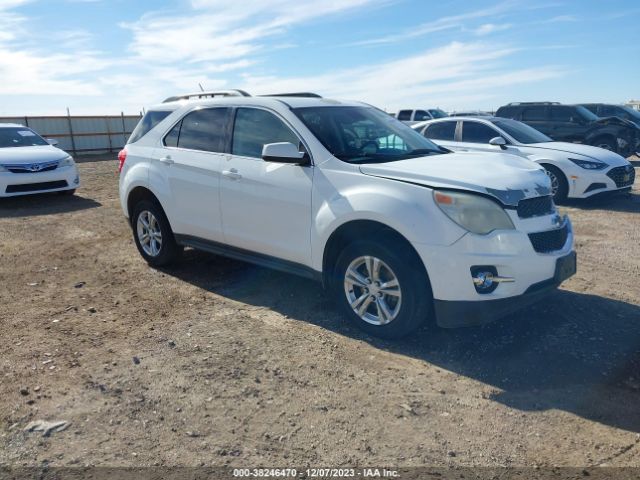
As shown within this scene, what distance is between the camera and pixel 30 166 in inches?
413

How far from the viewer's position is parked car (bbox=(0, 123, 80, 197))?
10.3 meters

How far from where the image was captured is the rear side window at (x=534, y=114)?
1483 centimetres

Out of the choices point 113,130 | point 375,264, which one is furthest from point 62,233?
point 113,130

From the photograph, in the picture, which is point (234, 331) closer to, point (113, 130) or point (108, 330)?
point (108, 330)

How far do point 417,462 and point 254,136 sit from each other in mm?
3188

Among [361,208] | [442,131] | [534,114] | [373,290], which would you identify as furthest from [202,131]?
[534,114]

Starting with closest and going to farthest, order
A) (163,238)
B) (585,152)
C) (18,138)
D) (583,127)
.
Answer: (163,238)
(585,152)
(18,138)
(583,127)

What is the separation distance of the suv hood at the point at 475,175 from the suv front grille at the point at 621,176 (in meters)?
5.67

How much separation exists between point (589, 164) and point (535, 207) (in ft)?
20.1

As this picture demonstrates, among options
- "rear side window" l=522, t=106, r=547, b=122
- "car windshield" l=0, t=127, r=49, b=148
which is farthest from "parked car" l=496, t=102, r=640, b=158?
"car windshield" l=0, t=127, r=49, b=148

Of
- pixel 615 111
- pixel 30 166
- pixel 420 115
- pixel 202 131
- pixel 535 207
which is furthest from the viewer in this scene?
pixel 420 115

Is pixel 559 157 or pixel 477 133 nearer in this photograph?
pixel 559 157

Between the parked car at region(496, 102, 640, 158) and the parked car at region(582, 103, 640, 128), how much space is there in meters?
3.96

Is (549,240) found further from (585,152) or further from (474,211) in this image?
(585,152)
